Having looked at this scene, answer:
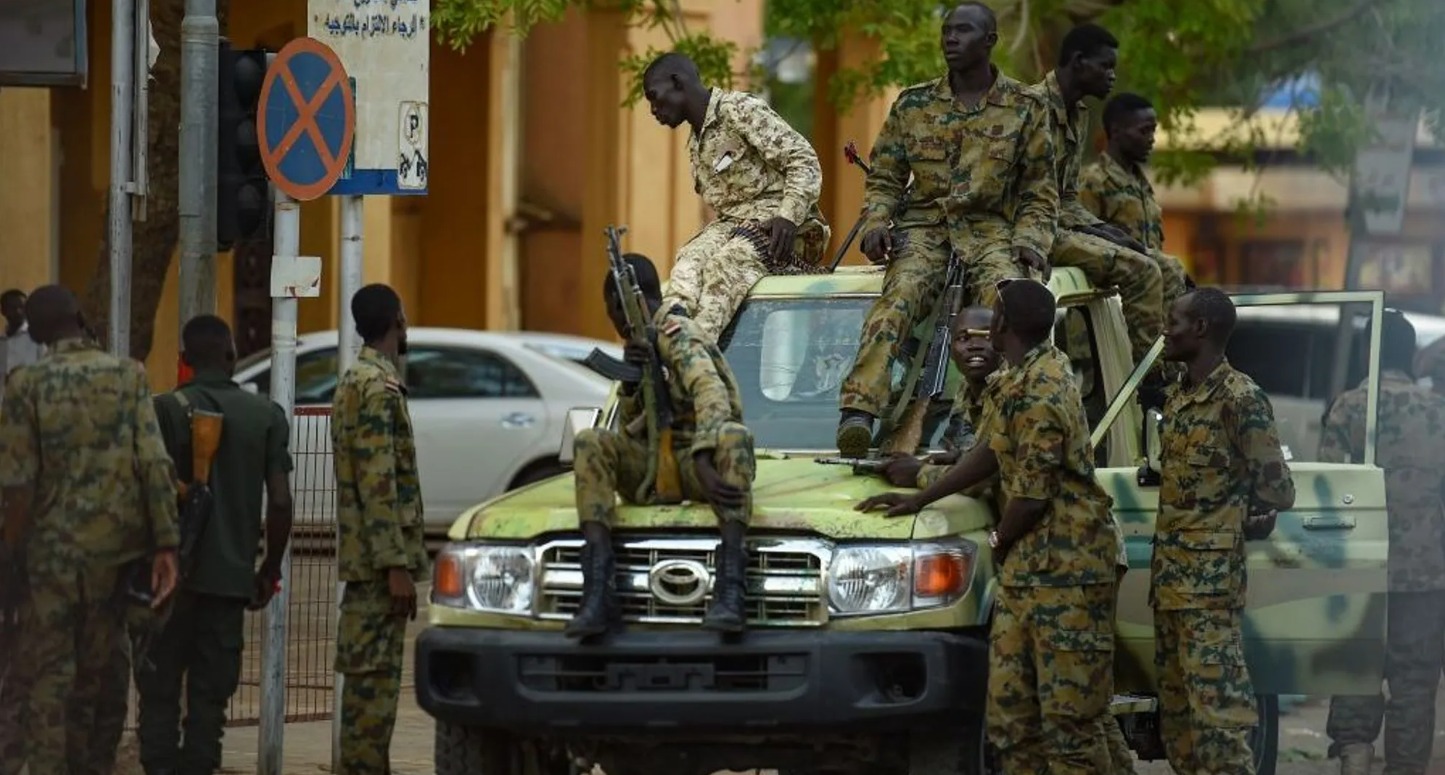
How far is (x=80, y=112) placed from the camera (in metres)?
24.8

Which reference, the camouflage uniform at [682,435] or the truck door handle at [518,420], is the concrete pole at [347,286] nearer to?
the camouflage uniform at [682,435]

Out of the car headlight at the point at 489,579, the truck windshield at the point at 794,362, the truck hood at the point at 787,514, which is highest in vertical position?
the truck windshield at the point at 794,362

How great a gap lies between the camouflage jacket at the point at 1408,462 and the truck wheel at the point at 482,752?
12.4 ft

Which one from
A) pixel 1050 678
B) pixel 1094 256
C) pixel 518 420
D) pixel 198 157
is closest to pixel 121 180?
pixel 198 157


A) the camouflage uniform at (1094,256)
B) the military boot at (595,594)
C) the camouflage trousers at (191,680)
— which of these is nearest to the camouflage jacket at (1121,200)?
the camouflage uniform at (1094,256)

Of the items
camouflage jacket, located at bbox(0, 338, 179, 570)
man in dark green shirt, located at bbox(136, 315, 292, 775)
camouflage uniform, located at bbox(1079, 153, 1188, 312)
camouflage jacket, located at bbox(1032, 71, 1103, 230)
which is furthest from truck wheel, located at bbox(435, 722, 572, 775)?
camouflage uniform, located at bbox(1079, 153, 1188, 312)

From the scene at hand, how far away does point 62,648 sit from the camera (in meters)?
9.60

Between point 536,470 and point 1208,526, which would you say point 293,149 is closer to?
point 1208,526

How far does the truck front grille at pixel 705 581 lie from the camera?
8.67 meters

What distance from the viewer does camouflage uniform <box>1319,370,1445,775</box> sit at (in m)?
11.6

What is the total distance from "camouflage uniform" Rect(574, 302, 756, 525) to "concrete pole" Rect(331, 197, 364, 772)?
2336 millimetres

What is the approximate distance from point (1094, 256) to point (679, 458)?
2389mm

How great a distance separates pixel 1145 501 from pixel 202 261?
11.8ft

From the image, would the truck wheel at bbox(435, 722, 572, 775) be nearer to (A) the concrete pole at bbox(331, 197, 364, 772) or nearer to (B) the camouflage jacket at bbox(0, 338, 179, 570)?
(B) the camouflage jacket at bbox(0, 338, 179, 570)
